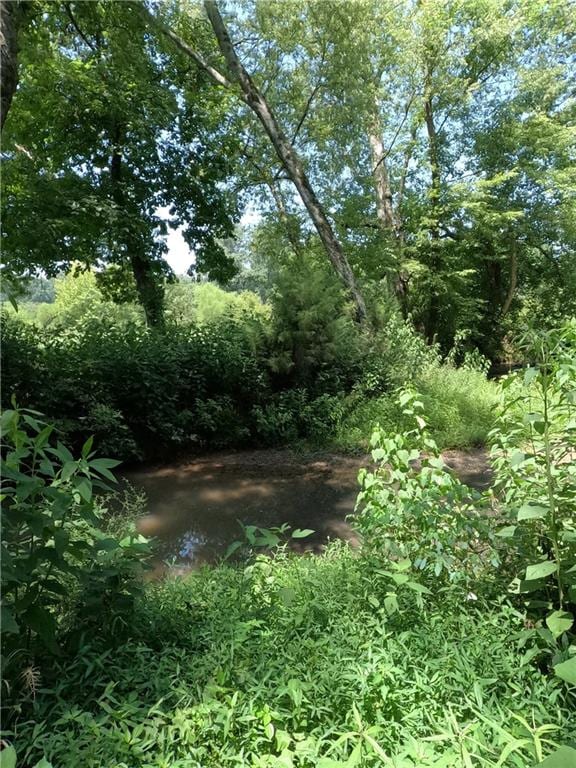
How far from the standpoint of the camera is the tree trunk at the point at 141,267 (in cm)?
1005

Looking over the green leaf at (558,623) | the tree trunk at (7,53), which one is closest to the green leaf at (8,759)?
the green leaf at (558,623)

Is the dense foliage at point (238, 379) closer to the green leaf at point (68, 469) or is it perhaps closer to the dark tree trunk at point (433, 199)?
the green leaf at point (68, 469)

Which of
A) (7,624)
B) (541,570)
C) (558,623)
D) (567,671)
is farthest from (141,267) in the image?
(567,671)

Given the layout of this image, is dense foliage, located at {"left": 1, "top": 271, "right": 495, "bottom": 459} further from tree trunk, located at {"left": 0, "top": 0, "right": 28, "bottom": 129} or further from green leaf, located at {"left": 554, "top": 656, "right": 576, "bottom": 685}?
green leaf, located at {"left": 554, "top": 656, "right": 576, "bottom": 685}

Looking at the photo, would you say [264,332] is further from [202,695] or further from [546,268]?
[546,268]

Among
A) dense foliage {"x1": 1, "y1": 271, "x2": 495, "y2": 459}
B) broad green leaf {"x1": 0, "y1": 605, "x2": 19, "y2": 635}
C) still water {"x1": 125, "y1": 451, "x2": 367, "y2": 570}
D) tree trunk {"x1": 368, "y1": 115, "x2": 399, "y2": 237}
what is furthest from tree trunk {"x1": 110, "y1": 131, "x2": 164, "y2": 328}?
broad green leaf {"x1": 0, "y1": 605, "x2": 19, "y2": 635}

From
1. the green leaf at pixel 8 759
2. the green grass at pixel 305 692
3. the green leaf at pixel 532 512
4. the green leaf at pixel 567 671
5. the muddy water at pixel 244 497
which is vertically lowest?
the muddy water at pixel 244 497

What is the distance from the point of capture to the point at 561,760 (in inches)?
24.0

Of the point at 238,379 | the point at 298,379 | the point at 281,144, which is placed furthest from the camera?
the point at 281,144

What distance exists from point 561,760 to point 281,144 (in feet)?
32.1

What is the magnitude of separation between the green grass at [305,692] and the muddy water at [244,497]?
213cm

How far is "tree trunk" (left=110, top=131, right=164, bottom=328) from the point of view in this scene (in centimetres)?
1005

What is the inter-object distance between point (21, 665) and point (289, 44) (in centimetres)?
1216

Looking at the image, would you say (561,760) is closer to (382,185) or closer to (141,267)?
(141,267)
